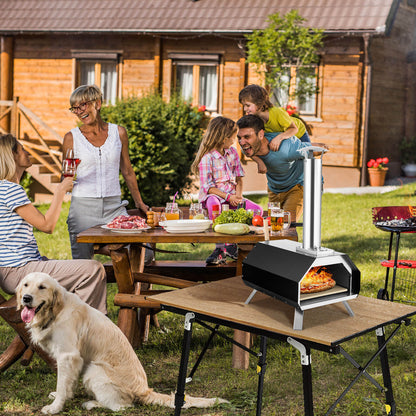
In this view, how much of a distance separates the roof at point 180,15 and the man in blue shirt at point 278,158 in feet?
34.7

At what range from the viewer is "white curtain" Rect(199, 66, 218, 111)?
731 inches

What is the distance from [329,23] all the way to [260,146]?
11240mm

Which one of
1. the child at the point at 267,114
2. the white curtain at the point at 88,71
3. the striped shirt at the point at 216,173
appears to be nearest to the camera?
the striped shirt at the point at 216,173

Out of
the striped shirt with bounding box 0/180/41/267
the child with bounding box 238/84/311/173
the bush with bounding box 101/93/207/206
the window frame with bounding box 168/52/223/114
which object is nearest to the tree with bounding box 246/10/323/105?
the window frame with bounding box 168/52/223/114

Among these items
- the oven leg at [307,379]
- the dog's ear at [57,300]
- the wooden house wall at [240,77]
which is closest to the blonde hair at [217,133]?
the dog's ear at [57,300]

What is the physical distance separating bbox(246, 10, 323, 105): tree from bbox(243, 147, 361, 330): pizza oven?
41.5 ft

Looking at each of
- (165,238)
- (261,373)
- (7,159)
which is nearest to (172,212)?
(165,238)

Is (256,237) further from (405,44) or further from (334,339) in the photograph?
(405,44)

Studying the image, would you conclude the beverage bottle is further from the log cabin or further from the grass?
the log cabin

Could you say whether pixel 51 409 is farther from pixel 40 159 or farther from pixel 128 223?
pixel 40 159

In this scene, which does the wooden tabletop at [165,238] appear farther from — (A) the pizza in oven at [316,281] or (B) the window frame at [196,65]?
(B) the window frame at [196,65]

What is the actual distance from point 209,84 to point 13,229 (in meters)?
14.1

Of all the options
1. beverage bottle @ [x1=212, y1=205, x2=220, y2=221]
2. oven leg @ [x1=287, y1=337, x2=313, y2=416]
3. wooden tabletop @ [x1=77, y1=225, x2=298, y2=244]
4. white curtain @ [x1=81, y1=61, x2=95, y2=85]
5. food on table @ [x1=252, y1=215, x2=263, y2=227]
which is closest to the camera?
oven leg @ [x1=287, y1=337, x2=313, y2=416]

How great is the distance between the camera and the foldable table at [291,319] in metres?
3.24
